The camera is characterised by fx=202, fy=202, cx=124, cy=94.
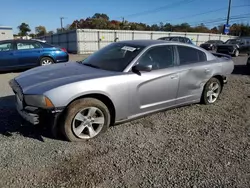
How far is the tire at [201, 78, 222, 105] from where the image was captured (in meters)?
4.50

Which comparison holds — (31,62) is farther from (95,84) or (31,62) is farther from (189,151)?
(189,151)

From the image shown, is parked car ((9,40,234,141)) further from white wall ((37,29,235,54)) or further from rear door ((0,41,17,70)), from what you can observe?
white wall ((37,29,235,54))

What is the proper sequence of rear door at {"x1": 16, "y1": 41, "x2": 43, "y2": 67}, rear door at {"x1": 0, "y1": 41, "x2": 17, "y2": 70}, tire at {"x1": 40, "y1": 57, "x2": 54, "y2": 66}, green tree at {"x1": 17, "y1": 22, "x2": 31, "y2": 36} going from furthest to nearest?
green tree at {"x1": 17, "y1": 22, "x2": 31, "y2": 36} < tire at {"x1": 40, "y1": 57, "x2": 54, "y2": 66} < rear door at {"x1": 16, "y1": 41, "x2": 43, "y2": 67} < rear door at {"x1": 0, "y1": 41, "x2": 17, "y2": 70}

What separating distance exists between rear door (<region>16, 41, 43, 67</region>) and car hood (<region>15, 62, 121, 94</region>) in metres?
5.71

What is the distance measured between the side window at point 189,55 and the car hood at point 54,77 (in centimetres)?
155

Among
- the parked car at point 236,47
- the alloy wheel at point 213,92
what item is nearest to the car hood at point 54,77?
the alloy wheel at point 213,92

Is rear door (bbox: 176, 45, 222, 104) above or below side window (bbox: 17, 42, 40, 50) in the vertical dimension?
below

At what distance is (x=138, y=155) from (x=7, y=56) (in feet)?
25.2

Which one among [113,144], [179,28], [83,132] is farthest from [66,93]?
[179,28]

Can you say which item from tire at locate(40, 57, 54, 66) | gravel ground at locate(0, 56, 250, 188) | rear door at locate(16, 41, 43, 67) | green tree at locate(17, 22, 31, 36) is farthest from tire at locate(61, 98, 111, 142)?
green tree at locate(17, 22, 31, 36)

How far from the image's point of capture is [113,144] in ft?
9.89

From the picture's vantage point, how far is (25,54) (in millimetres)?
8508

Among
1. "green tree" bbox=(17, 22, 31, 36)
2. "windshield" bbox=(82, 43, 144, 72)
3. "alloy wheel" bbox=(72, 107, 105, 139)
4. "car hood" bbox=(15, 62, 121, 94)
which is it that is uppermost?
"green tree" bbox=(17, 22, 31, 36)

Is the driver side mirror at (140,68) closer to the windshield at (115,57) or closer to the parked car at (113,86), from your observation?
the parked car at (113,86)
